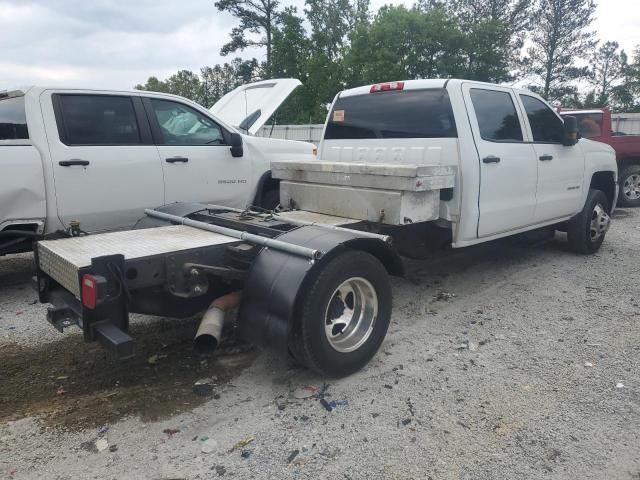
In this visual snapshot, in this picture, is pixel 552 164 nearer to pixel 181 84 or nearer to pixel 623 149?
pixel 623 149

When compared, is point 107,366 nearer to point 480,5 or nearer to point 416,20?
point 416,20

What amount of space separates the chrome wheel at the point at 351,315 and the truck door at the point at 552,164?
3.05 m

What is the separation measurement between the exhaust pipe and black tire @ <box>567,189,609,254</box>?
5.12 m

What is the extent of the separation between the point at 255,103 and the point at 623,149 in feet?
27.9

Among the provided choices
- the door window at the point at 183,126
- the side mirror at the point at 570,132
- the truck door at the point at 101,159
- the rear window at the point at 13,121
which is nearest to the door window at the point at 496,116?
the side mirror at the point at 570,132

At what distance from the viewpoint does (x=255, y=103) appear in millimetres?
7594

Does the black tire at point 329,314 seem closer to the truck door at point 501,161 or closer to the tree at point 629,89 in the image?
the truck door at point 501,161

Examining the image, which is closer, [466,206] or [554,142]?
[466,206]

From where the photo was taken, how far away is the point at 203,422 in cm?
303

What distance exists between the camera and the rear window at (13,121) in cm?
487

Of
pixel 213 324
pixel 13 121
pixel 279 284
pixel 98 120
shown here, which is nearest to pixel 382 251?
pixel 279 284

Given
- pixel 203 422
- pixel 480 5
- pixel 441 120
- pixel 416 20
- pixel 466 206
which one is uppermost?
pixel 480 5

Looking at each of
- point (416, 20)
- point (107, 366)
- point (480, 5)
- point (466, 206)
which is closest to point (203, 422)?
point (107, 366)

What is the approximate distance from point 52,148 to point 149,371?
2558mm
